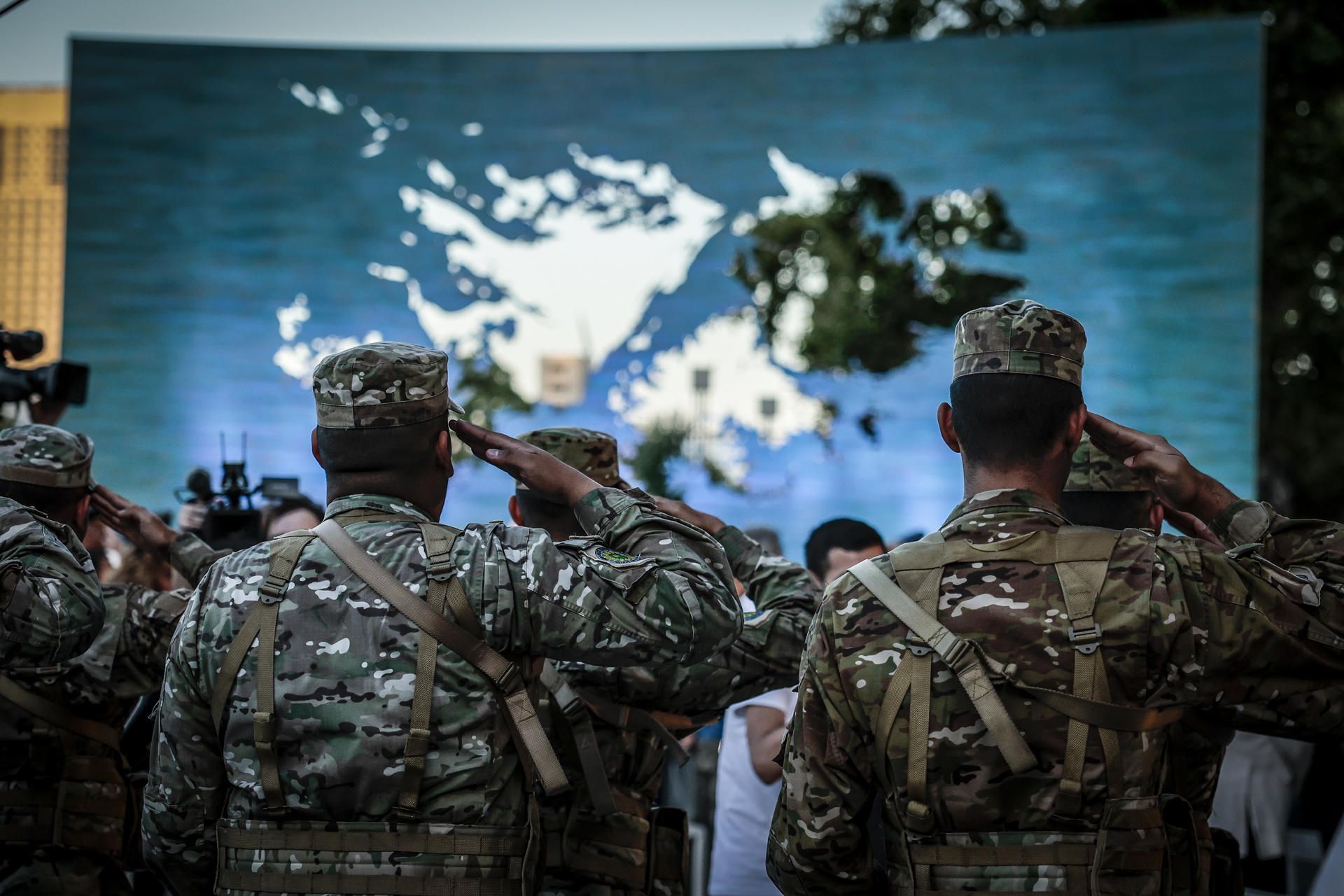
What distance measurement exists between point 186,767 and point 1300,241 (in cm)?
1546

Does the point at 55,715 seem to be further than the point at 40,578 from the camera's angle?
Yes

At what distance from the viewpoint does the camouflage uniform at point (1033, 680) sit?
216 cm

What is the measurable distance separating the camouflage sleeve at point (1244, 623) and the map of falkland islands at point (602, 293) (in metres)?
10.9

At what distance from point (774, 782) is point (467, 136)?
10.7m

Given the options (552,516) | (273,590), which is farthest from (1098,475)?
(273,590)

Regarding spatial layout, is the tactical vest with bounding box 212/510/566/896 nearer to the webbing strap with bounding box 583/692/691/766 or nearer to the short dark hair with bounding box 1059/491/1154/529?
the webbing strap with bounding box 583/692/691/766

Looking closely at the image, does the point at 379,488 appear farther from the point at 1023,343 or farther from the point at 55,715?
the point at 55,715

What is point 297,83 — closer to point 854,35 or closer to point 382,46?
point 382,46

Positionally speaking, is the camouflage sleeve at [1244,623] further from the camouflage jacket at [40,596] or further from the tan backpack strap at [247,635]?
the camouflage jacket at [40,596]

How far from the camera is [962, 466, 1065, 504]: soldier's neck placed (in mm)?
2305

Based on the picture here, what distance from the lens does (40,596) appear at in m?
2.80

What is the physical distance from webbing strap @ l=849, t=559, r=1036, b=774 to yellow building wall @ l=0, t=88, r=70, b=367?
16.1m

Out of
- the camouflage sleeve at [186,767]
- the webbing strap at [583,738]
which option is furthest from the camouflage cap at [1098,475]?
the camouflage sleeve at [186,767]

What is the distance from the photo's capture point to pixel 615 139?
13453 millimetres
